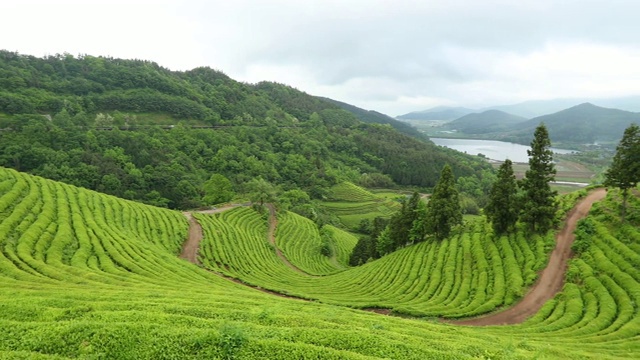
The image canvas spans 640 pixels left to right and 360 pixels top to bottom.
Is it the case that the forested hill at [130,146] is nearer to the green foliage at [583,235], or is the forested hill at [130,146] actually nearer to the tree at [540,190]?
the tree at [540,190]

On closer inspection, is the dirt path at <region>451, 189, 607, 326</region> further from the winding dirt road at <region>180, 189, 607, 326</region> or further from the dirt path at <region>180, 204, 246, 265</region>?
the dirt path at <region>180, 204, 246, 265</region>

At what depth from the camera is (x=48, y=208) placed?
37.5m

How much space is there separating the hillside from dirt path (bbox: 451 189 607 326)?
2.79ft

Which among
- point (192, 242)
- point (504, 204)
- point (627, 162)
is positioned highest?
point (627, 162)

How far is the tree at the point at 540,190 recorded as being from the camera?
36.3m

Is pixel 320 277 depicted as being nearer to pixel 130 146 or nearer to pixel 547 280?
pixel 547 280

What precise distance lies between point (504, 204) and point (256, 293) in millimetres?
30815

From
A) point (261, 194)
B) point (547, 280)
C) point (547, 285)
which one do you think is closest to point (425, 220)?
point (547, 280)

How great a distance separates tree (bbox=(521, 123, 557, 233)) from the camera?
119 feet

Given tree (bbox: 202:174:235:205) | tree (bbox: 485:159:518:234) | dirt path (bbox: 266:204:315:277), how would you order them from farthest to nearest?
tree (bbox: 202:174:235:205) < dirt path (bbox: 266:204:315:277) < tree (bbox: 485:159:518:234)

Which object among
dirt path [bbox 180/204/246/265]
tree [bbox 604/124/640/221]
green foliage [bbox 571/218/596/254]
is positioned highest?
tree [bbox 604/124/640/221]

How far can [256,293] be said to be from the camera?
1044 inches

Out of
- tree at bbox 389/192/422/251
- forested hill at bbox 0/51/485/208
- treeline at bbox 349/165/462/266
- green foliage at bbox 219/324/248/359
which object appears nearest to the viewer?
green foliage at bbox 219/324/248/359

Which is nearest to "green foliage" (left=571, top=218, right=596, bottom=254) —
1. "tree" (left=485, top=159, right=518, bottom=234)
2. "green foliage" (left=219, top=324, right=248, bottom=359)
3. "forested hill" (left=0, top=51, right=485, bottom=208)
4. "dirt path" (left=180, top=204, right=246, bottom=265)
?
"tree" (left=485, top=159, right=518, bottom=234)
